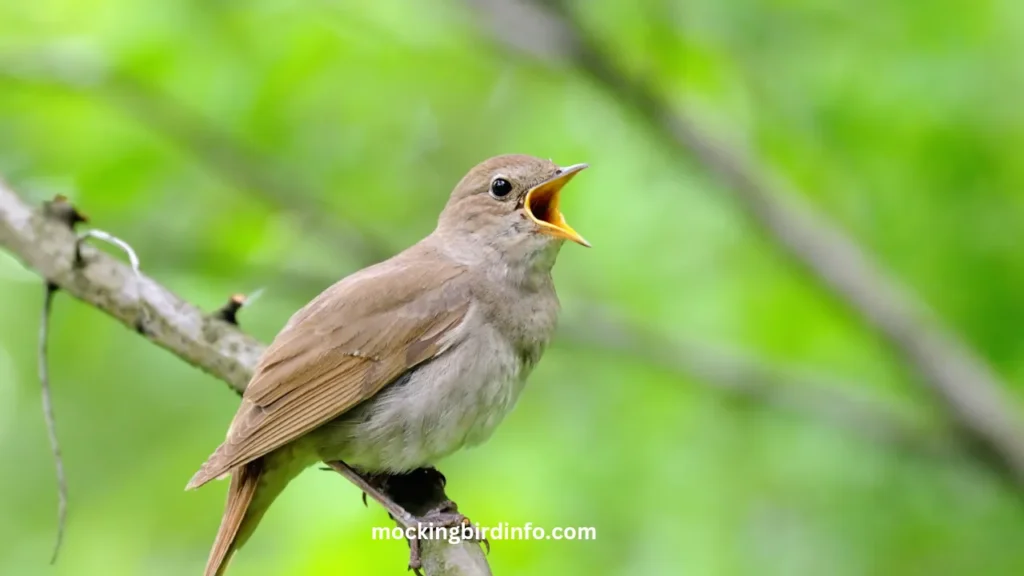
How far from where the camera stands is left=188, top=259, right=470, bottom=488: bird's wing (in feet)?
12.5

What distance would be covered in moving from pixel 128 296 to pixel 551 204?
161 centimetres

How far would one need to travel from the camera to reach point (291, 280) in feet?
20.3

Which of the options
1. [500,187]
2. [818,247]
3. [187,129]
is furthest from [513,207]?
[187,129]

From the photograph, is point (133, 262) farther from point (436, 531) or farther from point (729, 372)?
point (729, 372)

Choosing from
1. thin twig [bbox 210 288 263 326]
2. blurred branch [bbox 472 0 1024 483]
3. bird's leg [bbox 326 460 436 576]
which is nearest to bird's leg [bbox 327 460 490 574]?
bird's leg [bbox 326 460 436 576]

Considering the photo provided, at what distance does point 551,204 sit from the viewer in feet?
14.9

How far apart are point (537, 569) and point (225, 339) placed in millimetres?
1756

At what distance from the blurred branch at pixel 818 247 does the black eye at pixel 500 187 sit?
143 cm

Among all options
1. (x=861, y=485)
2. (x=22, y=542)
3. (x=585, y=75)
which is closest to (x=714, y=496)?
(x=861, y=485)

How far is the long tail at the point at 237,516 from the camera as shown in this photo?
3.84m

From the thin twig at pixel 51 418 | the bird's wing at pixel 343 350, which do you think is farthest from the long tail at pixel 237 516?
the thin twig at pixel 51 418

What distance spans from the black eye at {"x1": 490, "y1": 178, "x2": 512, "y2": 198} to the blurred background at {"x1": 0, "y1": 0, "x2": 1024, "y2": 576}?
4.55 ft

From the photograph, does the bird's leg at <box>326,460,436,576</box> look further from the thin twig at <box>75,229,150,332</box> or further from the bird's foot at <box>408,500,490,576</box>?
the thin twig at <box>75,229,150,332</box>

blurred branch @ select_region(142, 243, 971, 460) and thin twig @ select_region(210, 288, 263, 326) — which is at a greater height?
blurred branch @ select_region(142, 243, 971, 460)
